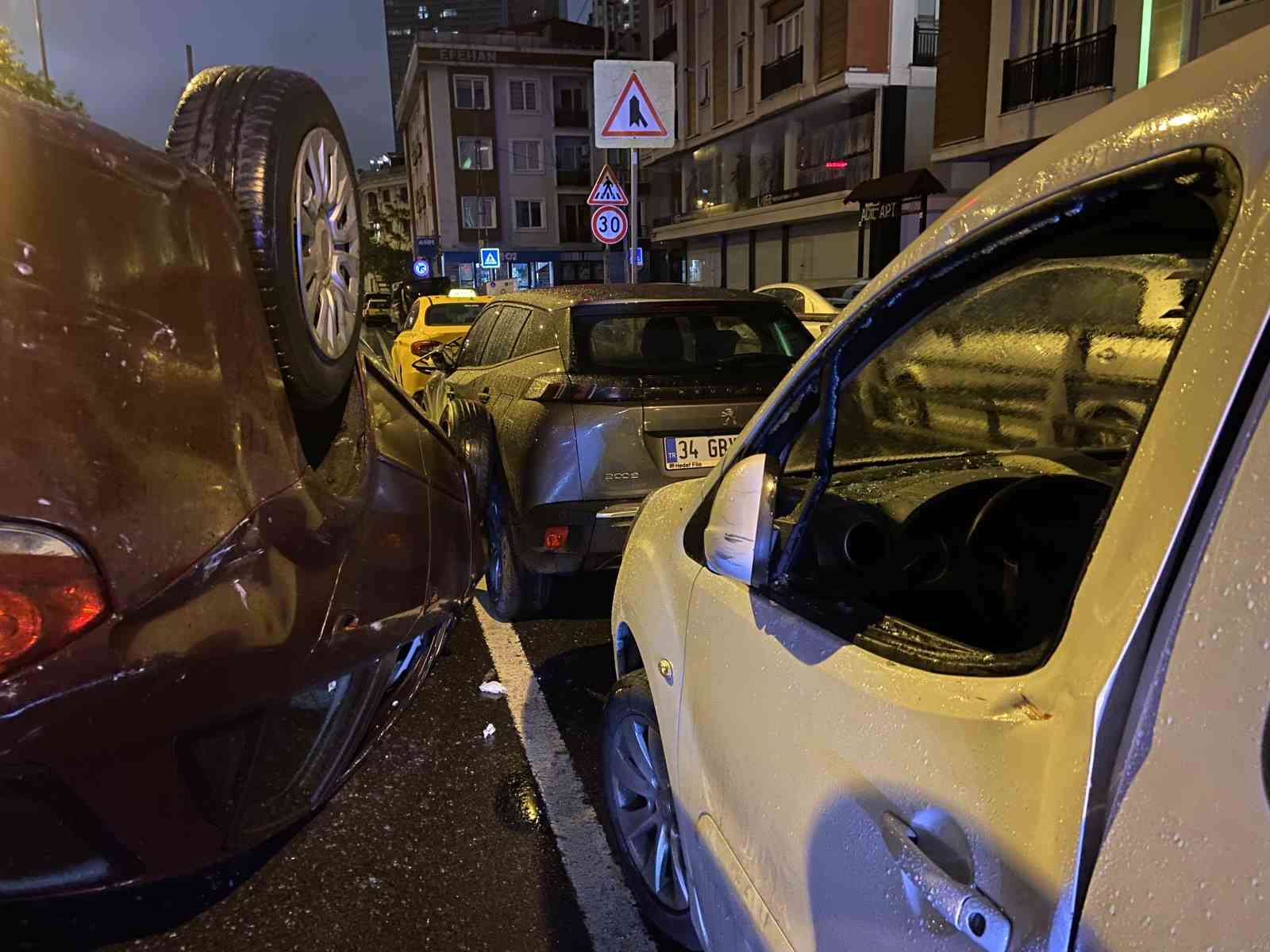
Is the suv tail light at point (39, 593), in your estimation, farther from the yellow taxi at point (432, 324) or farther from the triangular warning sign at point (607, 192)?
the yellow taxi at point (432, 324)

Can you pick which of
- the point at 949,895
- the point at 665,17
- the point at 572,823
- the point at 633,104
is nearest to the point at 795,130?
the point at 665,17

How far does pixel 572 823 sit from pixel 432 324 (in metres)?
13.3

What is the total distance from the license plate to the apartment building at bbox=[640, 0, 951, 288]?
16.9 meters

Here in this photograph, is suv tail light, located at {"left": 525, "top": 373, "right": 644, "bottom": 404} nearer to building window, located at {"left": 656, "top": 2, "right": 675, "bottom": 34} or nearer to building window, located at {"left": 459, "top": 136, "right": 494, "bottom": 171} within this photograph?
building window, located at {"left": 656, "top": 2, "right": 675, "bottom": 34}

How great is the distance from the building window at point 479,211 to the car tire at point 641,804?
48.0 meters

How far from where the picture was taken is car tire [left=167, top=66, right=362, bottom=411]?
2.09 metres

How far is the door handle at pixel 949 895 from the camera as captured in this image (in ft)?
3.44

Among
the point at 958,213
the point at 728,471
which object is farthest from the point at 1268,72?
the point at 728,471

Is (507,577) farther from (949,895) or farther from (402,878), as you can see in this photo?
(949,895)

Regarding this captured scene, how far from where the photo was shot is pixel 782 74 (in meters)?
25.8

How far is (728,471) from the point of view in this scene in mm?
2000

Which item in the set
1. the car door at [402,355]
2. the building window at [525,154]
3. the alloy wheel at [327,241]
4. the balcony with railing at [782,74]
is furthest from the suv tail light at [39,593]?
the building window at [525,154]

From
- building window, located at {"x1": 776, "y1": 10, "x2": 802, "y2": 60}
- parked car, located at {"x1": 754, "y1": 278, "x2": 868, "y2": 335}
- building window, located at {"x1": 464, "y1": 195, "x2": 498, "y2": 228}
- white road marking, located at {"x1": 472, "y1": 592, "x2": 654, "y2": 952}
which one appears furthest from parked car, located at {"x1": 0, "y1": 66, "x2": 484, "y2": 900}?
building window, located at {"x1": 464, "y1": 195, "x2": 498, "y2": 228}

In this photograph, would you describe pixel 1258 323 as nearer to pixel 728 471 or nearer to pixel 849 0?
pixel 728 471
